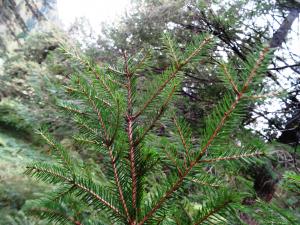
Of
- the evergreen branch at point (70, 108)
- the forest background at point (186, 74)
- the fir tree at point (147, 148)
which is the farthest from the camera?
the forest background at point (186, 74)

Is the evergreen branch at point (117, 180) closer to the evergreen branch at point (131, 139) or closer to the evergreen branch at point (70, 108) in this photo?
the evergreen branch at point (131, 139)

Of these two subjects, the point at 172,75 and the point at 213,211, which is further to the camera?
the point at 172,75

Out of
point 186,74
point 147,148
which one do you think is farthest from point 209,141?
point 186,74

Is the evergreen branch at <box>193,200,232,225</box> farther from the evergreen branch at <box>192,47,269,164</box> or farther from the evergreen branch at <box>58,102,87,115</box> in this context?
the evergreen branch at <box>58,102,87,115</box>

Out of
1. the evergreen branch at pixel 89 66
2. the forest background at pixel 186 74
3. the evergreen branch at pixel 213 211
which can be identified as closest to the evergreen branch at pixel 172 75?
the evergreen branch at pixel 89 66

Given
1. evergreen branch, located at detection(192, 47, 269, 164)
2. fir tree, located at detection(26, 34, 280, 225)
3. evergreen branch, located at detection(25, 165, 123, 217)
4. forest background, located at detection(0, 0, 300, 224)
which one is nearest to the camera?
Answer: evergreen branch, located at detection(192, 47, 269, 164)

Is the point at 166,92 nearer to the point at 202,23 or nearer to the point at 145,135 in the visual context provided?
the point at 145,135

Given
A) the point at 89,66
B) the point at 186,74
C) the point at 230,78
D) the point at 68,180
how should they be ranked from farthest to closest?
the point at 186,74
the point at 89,66
the point at 68,180
the point at 230,78

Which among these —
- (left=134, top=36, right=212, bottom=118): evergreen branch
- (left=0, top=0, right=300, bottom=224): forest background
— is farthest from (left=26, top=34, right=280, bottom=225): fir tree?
(left=0, top=0, right=300, bottom=224): forest background

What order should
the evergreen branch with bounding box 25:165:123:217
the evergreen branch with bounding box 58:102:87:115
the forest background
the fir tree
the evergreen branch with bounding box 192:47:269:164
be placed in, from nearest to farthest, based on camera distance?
the evergreen branch with bounding box 192:47:269:164 → the fir tree → the evergreen branch with bounding box 25:165:123:217 → the evergreen branch with bounding box 58:102:87:115 → the forest background

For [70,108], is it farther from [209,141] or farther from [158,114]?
[209,141]

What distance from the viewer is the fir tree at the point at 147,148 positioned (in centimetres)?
96

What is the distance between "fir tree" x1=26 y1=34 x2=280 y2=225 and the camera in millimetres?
957

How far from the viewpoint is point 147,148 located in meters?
1.13
